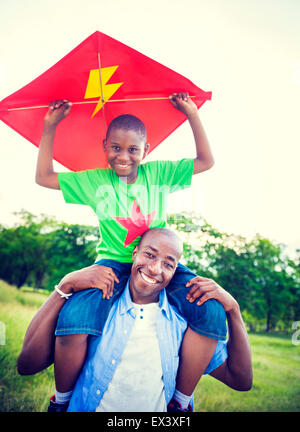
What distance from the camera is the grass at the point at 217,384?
3.05 m


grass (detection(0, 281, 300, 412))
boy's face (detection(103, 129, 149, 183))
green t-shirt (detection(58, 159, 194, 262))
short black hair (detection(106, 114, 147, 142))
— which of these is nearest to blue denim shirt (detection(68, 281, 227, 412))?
green t-shirt (detection(58, 159, 194, 262))

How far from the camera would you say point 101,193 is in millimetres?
2090

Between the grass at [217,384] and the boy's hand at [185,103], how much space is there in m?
3.20

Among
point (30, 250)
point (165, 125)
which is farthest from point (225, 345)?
point (30, 250)

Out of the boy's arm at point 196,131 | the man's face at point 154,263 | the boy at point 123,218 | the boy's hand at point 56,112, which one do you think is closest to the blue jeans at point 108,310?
the boy at point 123,218

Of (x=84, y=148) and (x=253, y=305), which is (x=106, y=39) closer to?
(x=84, y=148)

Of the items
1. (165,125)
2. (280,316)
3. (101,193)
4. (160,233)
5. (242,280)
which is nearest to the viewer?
(160,233)

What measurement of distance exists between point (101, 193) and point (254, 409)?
3595mm

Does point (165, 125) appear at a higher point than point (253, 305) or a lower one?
higher

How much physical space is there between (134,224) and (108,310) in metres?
0.62

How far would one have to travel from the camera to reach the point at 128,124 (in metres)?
2.14

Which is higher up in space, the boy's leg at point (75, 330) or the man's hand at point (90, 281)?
the man's hand at point (90, 281)

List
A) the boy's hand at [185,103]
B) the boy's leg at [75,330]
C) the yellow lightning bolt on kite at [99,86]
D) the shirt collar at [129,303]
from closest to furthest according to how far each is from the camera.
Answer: the boy's leg at [75,330]
the shirt collar at [129,303]
the yellow lightning bolt on kite at [99,86]
the boy's hand at [185,103]

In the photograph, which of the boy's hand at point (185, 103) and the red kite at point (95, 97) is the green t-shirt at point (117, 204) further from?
the boy's hand at point (185, 103)
